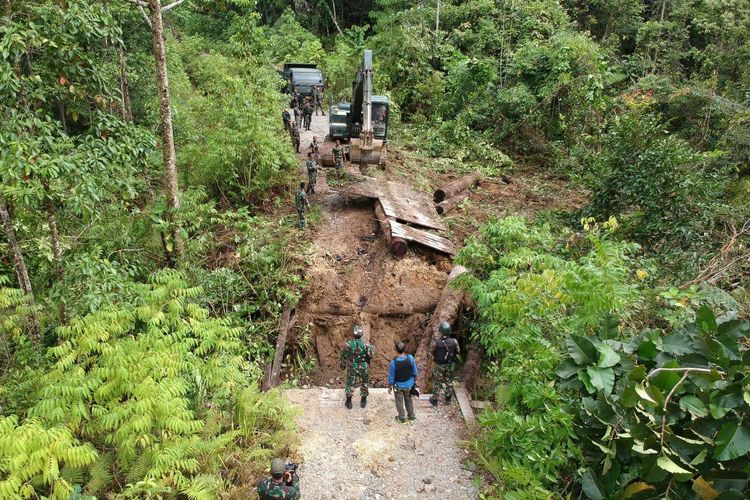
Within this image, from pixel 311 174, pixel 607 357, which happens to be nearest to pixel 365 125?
pixel 311 174

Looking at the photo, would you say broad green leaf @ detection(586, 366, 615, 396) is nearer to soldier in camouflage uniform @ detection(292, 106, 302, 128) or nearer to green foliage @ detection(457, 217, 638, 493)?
green foliage @ detection(457, 217, 638, 493)

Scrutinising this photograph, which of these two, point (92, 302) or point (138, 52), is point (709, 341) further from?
point (138, 52)

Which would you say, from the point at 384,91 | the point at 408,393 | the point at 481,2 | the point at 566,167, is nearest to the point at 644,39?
→ the point at 481,2

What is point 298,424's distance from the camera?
7.79 meters

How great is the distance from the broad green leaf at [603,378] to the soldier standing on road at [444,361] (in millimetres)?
3476

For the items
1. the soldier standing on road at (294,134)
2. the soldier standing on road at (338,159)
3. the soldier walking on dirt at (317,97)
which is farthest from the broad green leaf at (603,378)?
the soldier walking on dirt at (317,97)

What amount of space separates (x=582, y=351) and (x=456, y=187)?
42.7 feet

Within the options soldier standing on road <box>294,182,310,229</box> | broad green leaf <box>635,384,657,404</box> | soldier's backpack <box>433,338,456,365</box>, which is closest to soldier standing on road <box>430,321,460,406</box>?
soldier's backpack <box>433,338,456,365</box>

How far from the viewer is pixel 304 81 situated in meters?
26.4

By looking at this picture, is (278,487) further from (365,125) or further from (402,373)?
(365,125)

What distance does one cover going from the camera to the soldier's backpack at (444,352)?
26.6 ft

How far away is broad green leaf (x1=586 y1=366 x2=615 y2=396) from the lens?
4.62 m

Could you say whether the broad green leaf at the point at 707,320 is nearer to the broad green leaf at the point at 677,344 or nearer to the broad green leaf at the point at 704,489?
the broad green leaf at the point at 677,344

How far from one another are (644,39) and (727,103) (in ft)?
34.7
